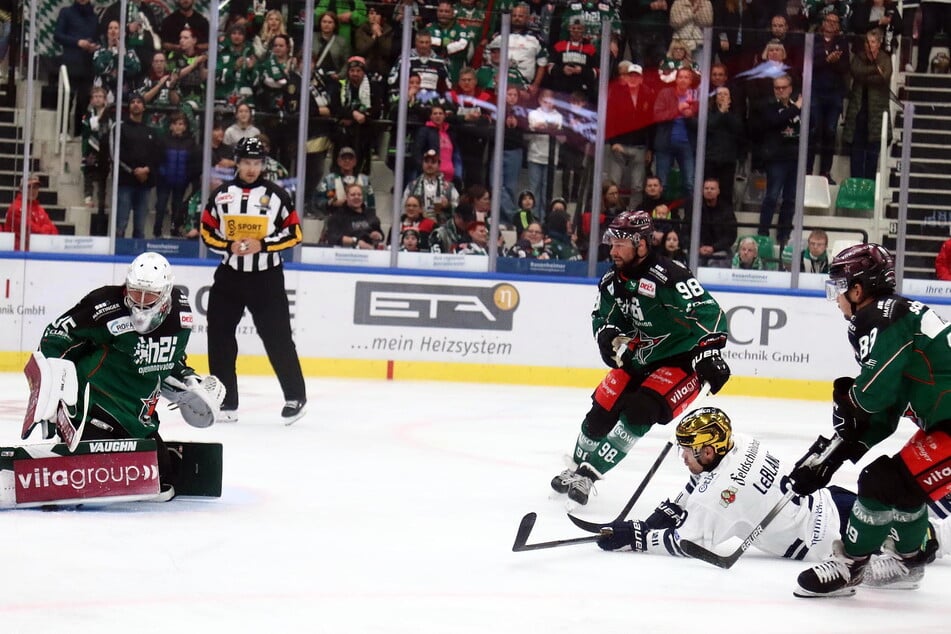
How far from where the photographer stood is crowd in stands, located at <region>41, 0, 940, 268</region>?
9898 mm

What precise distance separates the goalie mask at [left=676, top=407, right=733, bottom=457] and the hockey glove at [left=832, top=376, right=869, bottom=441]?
37 centimetres

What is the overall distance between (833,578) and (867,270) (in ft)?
2.98

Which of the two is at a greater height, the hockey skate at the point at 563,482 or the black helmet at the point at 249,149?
the black helmet at the point at 249,149

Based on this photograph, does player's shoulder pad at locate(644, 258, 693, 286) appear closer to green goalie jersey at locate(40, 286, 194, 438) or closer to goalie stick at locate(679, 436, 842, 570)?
goalie stick at locate(679, 436, 842, 570)

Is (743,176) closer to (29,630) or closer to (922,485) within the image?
(922,485)

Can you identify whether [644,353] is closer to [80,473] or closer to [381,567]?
[381,567]

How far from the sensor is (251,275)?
7.58 meters

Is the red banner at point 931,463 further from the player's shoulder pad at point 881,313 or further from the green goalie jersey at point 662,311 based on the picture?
the green goalie jersey at point 662,311

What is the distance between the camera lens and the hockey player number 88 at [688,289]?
18.0 feet

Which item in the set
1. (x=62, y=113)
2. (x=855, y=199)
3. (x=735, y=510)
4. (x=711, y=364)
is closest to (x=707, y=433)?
(x=735, y=510)

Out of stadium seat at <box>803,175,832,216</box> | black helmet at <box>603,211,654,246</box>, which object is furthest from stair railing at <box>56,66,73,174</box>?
black helmet at <box>603,211,654,246</box>

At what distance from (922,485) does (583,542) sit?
3.71ft

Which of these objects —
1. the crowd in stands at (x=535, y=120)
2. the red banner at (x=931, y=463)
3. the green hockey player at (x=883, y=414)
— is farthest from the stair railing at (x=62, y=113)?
the red banner at (x=931, y=463)

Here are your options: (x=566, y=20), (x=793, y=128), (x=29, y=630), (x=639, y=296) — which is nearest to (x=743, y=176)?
(x=793, y=128)
